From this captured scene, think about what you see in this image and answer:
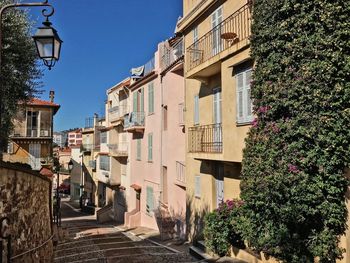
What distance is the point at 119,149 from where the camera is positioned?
36094 millimetres

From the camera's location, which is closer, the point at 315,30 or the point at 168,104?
the point at 315,30

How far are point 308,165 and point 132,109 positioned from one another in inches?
956

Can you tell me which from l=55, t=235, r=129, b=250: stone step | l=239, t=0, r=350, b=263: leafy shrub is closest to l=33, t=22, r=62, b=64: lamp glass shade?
l=239, t=0, r=350, b=263: leafy shrub

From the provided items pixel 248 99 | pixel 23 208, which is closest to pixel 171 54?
pixel 248 99

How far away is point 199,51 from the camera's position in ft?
51.3

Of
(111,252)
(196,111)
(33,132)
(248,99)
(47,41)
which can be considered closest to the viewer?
(47,41)

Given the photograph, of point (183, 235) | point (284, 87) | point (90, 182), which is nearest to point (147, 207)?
point (183, 235)

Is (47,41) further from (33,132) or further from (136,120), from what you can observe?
(33,132)

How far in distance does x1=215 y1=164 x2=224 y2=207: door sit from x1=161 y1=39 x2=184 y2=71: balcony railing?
7148mm

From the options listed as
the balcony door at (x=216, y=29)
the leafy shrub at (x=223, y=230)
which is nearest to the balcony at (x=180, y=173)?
Result: the leafy shrub at (x=223, y=230)

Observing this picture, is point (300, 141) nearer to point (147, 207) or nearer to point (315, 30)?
point (315, 30)

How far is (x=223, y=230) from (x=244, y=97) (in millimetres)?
4288

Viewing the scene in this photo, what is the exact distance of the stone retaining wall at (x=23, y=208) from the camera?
746 cm

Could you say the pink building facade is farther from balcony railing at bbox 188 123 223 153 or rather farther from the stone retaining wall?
the stone retaining wall
